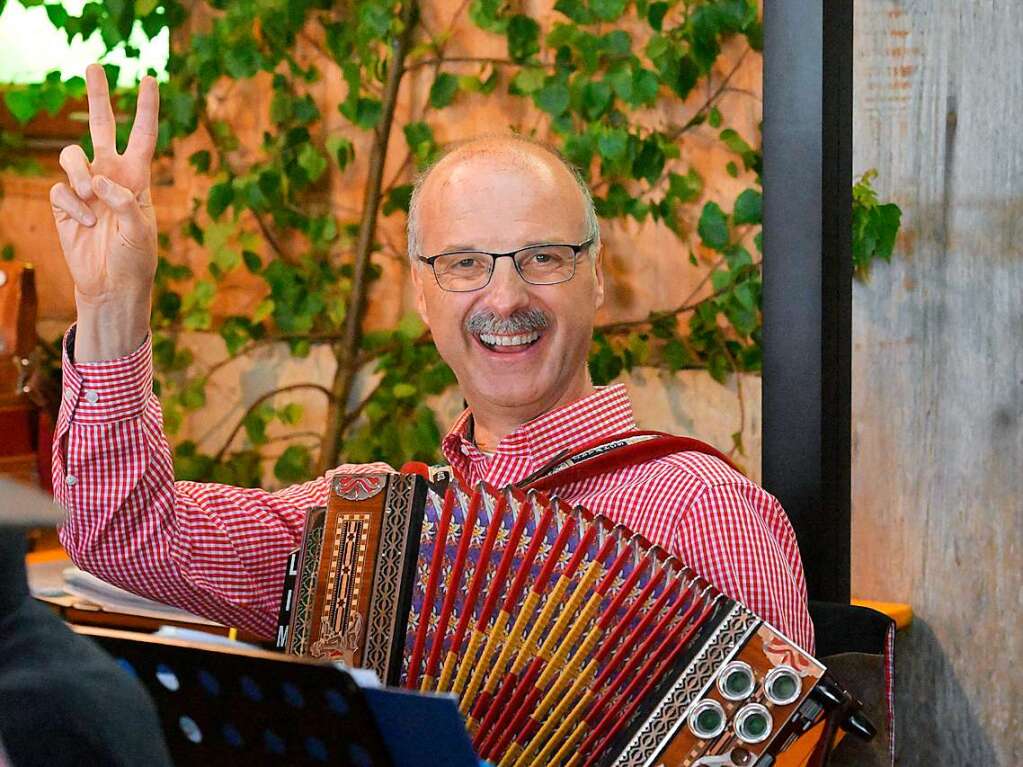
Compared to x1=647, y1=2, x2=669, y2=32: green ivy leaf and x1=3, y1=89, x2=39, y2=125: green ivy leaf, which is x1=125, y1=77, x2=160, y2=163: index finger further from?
x1=3, y1=89, x2=39, y2=125: green ivy leaf

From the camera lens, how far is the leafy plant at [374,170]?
2717 millimetres

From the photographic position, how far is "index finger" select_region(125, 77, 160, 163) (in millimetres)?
1598

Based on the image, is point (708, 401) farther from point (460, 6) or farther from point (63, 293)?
point (63, 293)

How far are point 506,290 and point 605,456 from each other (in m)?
0.29

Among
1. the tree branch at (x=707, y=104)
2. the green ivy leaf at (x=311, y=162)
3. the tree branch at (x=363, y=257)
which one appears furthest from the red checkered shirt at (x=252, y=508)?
the green ivy leaf at (x=311, y=162)

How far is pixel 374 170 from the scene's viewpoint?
3.12 meters

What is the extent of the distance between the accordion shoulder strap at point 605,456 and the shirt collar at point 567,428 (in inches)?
4.8

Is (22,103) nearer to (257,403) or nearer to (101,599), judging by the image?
(257,403)

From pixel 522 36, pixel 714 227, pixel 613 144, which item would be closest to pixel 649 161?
pixel 613 144

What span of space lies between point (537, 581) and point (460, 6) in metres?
1.94

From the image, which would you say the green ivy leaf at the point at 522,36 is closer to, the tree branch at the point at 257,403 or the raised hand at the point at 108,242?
the tree branch at the point at 257,403

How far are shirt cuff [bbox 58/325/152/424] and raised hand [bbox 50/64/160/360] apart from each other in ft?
0.05

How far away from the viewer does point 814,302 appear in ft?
5.81

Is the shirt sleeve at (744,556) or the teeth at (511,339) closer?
the shirt sleeve at (744,556)
